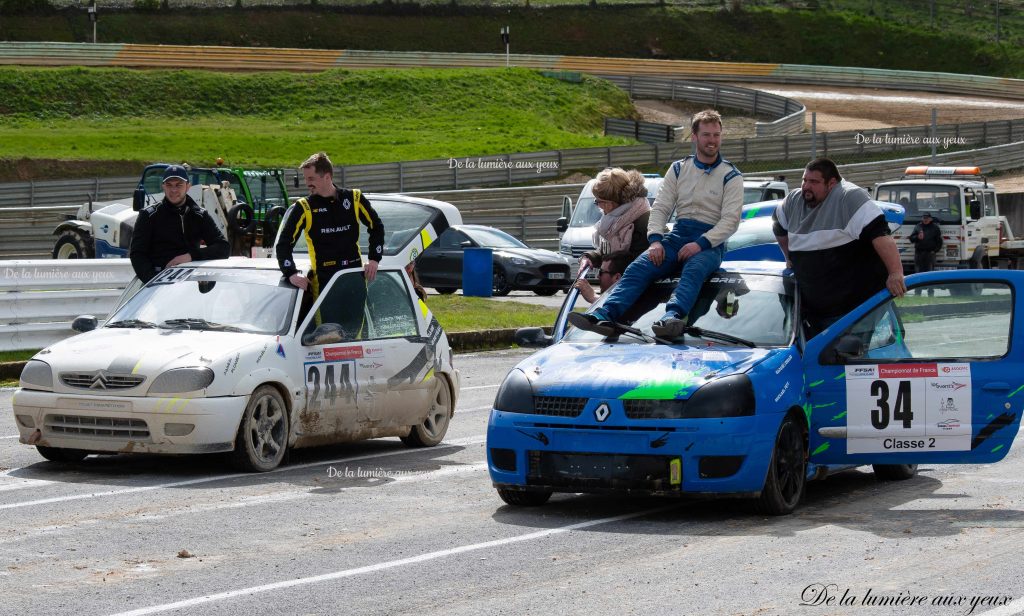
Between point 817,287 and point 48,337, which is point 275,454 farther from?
point 48,337

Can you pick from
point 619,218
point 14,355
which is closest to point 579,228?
point 14,355

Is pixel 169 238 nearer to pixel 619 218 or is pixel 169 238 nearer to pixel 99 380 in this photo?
pixel 99 380

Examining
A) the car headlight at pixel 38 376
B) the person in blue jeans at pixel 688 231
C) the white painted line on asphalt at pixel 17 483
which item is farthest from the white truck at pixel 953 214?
the white painted line on asphalt at pixel 17 483

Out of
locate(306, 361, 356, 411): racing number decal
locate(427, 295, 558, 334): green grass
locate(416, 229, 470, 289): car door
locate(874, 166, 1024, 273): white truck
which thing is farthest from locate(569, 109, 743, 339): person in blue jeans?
locate(874, 166, 1024, 273): white truck

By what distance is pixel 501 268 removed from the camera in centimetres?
3172

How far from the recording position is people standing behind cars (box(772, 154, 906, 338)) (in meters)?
9.63

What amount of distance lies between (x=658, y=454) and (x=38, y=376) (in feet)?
14.4

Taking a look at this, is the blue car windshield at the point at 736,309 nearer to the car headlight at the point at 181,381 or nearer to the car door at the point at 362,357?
the car door at the point at 362,357

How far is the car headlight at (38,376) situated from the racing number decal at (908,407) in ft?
16.8

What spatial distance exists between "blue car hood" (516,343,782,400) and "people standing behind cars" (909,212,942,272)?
79.7 feet

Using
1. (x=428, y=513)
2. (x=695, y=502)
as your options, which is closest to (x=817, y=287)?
(x=695, y=502)

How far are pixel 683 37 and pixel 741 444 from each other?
83.5 meters

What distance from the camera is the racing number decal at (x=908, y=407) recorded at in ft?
29.6

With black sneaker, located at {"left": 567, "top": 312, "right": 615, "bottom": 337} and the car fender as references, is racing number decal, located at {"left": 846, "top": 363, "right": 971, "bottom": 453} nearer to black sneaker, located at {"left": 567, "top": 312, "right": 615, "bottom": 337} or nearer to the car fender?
black sneaker, located at {"left": 567, "top": 312, "right": 615, "bottom": 337}
